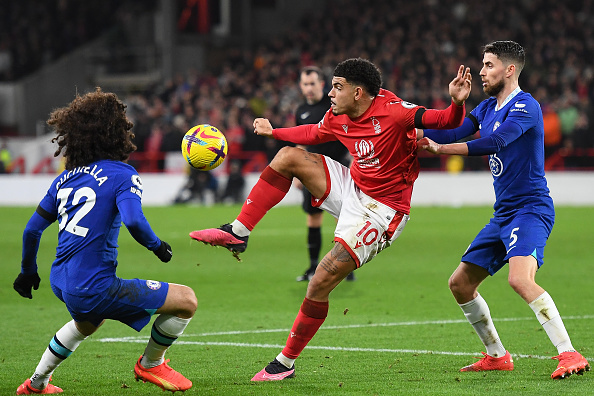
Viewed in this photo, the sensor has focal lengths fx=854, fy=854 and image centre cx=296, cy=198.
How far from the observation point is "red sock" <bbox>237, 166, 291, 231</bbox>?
5.89m

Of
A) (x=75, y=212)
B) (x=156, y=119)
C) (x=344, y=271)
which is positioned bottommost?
(x=156, y=119)

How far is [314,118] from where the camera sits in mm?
10078

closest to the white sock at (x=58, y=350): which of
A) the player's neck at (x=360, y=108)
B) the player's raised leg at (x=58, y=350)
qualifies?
the player's raised leg at (x=58, y=350)

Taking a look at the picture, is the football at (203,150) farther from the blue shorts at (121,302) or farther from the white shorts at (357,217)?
the blue shorts at (121,302)

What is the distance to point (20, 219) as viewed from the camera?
62.3 feet

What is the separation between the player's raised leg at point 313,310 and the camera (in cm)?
568

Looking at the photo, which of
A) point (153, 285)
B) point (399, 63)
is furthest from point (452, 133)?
point (399, 63)

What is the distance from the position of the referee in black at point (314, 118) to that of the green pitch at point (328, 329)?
0.60 m

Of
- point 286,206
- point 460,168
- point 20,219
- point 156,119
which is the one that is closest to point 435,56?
point 460,168

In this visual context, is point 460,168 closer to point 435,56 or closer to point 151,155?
point 435,56

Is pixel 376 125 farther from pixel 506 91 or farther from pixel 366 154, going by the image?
pixel 506 91

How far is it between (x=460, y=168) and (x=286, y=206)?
4.78 m

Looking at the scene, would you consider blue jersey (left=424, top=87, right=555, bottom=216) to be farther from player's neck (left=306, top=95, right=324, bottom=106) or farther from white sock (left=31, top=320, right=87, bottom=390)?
player's neck (left=306, top=95, right=324, bottom=106)

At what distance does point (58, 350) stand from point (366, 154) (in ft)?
7.82
